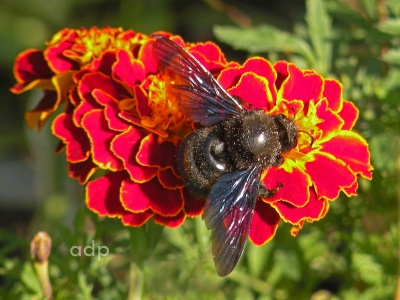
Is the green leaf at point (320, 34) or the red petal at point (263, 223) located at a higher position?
the green leaf at point (320, 34)

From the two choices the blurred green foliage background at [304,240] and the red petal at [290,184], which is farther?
the blurred green foliage background at [304,240]

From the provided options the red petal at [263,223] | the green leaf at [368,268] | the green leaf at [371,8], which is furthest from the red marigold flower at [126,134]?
the green leaf at [371,8]

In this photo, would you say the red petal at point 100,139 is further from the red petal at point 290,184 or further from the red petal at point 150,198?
the red petal at point 290,184

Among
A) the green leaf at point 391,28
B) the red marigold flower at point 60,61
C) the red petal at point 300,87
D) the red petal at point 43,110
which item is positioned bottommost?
the red petal at point 300,87

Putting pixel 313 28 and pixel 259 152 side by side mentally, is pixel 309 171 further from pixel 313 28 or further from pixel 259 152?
pixel 313 28

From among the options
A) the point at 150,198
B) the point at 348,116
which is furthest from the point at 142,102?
the point at 348,116

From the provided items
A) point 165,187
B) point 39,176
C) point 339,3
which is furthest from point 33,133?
point 165,187

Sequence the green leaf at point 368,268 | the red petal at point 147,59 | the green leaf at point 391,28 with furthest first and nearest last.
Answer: the green leaf at point 368,268, the green leaf at point 391,28, the red petal at point 147,59
